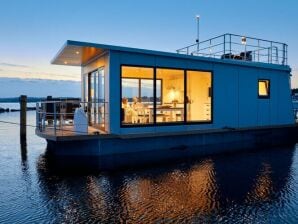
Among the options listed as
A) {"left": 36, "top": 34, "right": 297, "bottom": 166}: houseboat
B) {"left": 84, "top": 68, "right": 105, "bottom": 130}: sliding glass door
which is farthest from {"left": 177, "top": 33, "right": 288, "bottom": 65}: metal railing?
{"left": 84, "top": 68, "right": 105, "bottom": 130}: sliding glass door

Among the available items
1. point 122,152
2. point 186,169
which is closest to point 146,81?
point 122,152

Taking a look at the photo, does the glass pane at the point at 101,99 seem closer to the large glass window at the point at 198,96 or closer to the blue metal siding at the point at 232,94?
the blue metal siding at the point at 232,94

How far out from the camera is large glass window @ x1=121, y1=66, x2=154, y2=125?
34.7 ft

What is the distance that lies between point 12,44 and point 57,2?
987cm

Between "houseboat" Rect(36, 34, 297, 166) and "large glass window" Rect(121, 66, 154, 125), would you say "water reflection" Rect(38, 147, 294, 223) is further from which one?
"large glass window" Rect(121, 66, 154, 125)

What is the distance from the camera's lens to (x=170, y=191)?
703 cm

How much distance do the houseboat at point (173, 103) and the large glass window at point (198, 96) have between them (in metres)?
0.04

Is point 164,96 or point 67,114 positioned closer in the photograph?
point 67,114

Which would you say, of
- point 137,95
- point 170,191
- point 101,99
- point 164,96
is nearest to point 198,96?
point 164,96

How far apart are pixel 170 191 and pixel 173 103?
544 centimetres

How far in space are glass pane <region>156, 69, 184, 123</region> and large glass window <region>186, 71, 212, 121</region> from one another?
0.32 metres

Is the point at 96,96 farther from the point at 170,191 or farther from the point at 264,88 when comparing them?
the point at 264,88

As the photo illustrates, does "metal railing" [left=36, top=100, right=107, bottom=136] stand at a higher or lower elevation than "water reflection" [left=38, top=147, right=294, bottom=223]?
higher

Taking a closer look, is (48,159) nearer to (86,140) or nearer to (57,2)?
(86,140)
